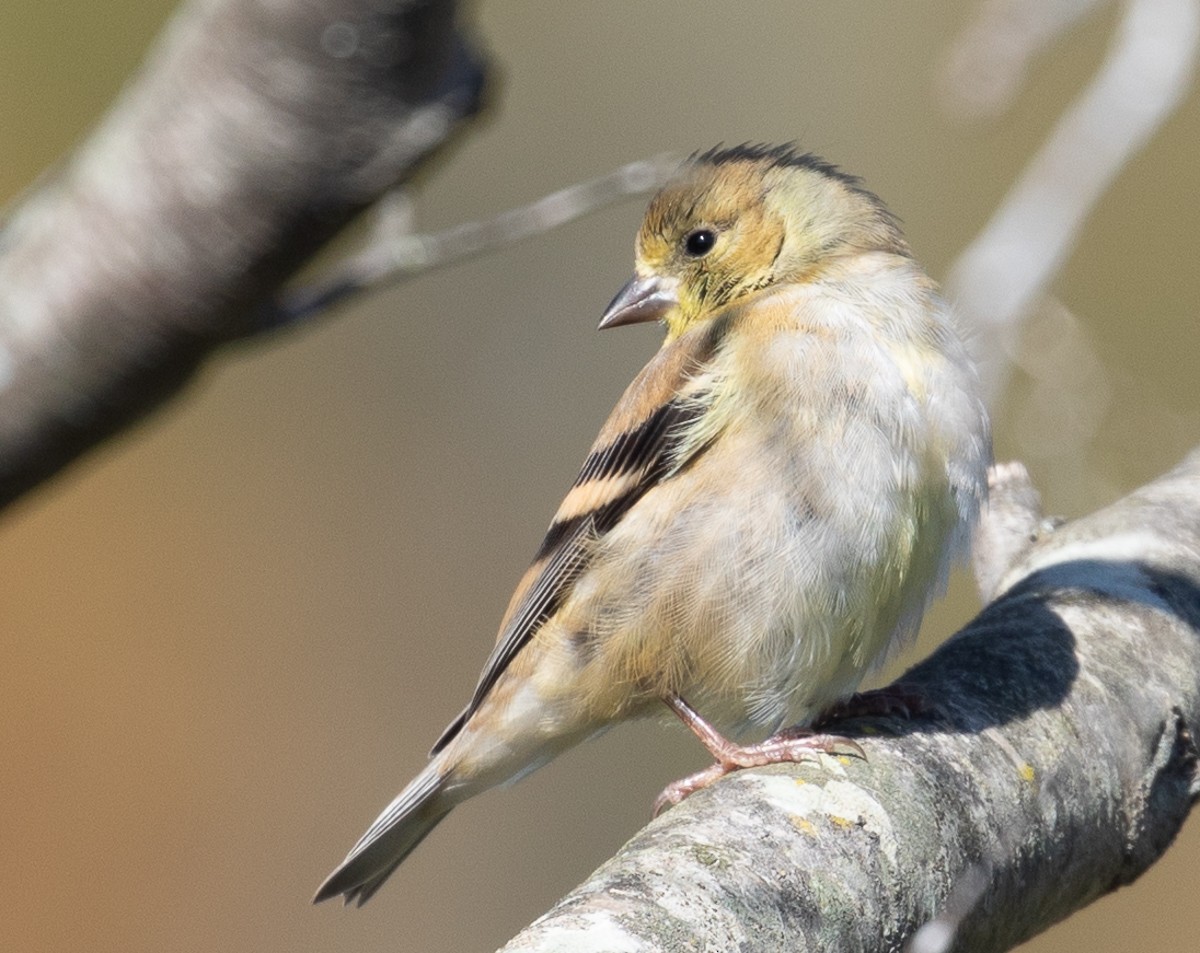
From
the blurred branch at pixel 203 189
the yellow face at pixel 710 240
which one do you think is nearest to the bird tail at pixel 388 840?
the yellow face at pixel 710 240

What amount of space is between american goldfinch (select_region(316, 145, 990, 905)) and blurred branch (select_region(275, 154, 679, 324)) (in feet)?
2.63

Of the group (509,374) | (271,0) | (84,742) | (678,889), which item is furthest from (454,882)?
(271,0)

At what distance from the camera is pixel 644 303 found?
3859 mm

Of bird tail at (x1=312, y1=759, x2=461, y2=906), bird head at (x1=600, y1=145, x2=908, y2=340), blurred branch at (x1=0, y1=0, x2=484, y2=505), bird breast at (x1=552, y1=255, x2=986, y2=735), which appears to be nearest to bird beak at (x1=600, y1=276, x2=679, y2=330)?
bird head at (x1=600, y1=145, x2=908, y2=340)

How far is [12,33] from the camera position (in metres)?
6.97

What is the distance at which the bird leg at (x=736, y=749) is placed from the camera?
270 cm

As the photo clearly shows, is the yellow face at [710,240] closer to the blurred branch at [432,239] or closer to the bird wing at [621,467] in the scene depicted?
the bird wing at [621,467]

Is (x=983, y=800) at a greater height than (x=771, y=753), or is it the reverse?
(x=771, y=753)

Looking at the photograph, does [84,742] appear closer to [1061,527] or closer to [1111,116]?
[1061,527]

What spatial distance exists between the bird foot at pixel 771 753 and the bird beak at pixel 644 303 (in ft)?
4.19

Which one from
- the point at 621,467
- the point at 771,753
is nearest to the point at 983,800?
the point at 771,753

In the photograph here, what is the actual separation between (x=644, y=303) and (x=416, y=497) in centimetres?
393

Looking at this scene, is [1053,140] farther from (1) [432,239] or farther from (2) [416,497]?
(2) [416,497]

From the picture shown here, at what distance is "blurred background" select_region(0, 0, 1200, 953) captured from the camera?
6441 millimetres
